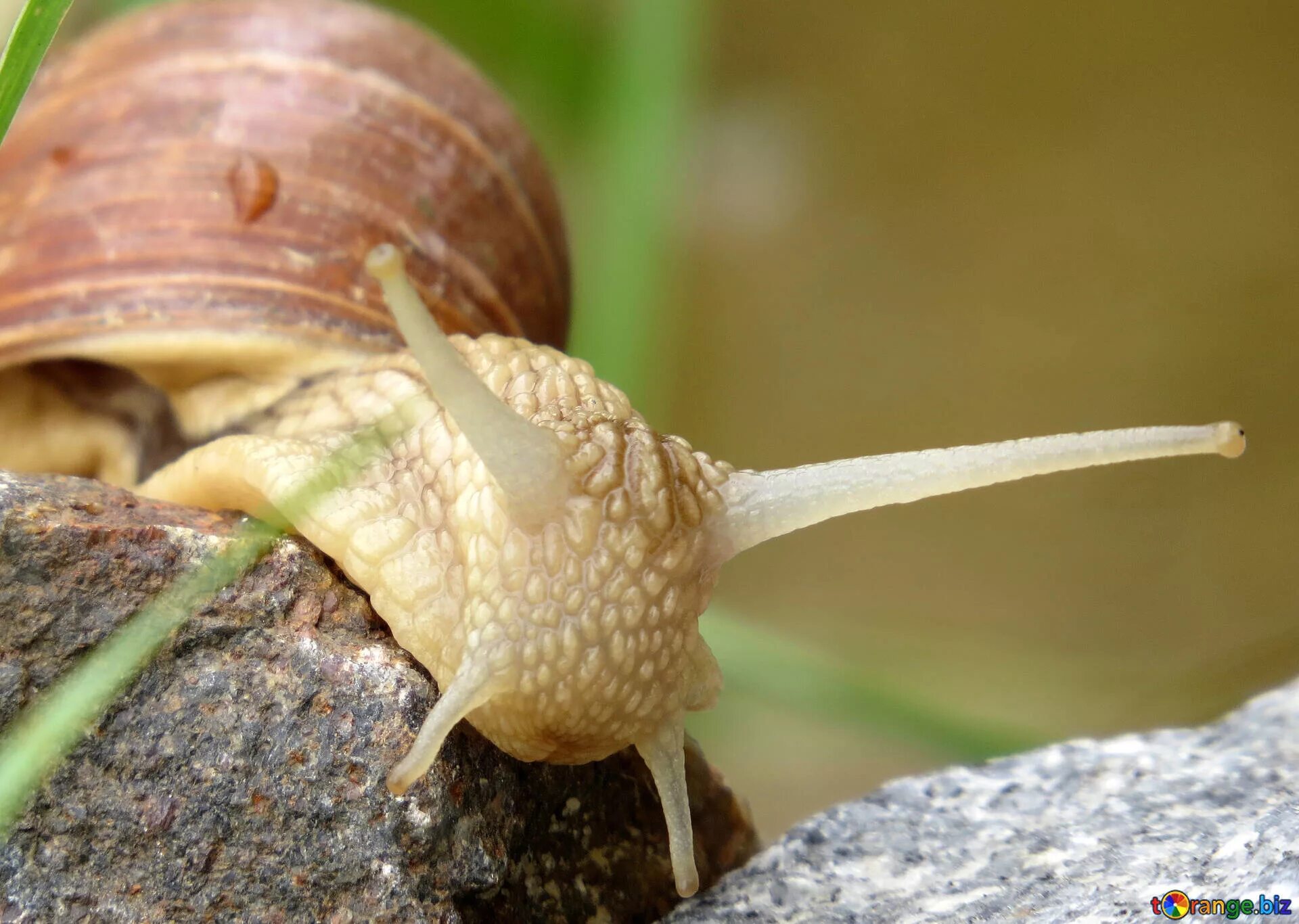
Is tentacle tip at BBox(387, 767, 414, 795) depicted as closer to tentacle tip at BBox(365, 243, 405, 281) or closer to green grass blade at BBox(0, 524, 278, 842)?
green grass blade at BBox(0, 524, 278, 842)

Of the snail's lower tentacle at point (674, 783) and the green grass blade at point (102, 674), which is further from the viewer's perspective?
the snail's lower tentacle at point (674, 783)

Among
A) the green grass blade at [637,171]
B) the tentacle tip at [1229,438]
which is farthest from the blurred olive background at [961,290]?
the tentacle tip at [1229,438]

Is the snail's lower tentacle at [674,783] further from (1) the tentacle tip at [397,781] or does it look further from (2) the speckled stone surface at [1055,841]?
(1) the tentacle tip at [397,781]

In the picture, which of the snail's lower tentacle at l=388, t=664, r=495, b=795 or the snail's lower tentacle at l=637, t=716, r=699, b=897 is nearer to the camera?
the snail's lower tentacle at l=388, t=664, r=495, b=795

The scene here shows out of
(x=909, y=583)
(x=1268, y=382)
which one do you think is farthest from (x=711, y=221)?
(x=1268, y=382)

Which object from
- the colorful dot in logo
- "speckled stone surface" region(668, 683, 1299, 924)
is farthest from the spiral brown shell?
the colorful dot in logo

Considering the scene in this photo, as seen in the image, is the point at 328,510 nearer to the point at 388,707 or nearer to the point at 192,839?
the point at 388,707

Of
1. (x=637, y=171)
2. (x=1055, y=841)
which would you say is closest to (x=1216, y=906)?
(x=1055, y=841)
